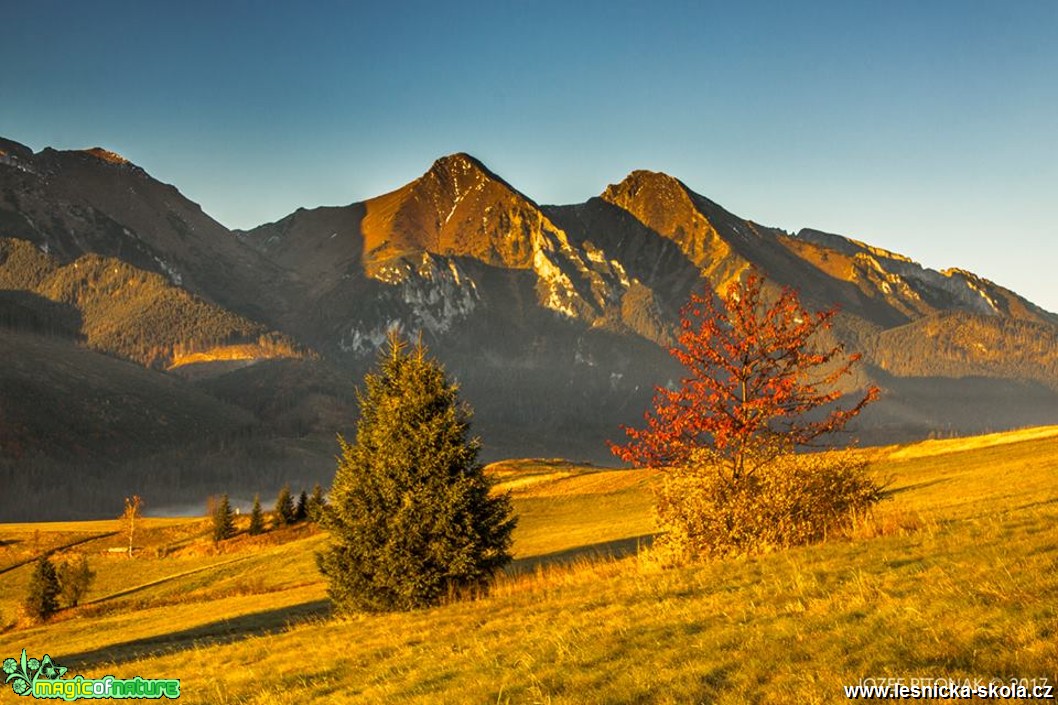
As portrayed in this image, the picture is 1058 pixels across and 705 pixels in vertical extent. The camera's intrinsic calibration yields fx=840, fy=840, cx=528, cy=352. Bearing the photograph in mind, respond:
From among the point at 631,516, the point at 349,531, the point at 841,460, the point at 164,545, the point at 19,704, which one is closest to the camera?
the point at 19,704

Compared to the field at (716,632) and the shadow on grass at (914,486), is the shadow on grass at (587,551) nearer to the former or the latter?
the field at (716,632)

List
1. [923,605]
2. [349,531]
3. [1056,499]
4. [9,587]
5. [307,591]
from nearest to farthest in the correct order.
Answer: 1. [923,605]
2. [1056,499]
3. [349,531]
4. [307,591]
5. [9,587]

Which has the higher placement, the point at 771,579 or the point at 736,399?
the point at 736,399

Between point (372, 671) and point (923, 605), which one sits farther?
point (372, 671)

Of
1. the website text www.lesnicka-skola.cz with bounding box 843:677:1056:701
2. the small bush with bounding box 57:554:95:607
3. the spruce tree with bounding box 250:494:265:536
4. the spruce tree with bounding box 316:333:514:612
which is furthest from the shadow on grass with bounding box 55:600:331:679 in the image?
the spruce tree with bounding box 250:494:265:536

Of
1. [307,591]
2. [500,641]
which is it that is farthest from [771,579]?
[307,591]

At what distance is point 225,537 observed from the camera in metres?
110

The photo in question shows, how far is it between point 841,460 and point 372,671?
1413 centimetres

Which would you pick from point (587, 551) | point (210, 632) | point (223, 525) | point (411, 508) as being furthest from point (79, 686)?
point (223, 525)

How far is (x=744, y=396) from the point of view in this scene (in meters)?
23.0

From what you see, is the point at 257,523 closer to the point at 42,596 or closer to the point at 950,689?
the point at 42,596

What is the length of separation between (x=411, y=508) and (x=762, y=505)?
11.8 metres

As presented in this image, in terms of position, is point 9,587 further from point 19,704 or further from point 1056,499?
point 1056,499

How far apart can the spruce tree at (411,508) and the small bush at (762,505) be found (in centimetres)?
776
